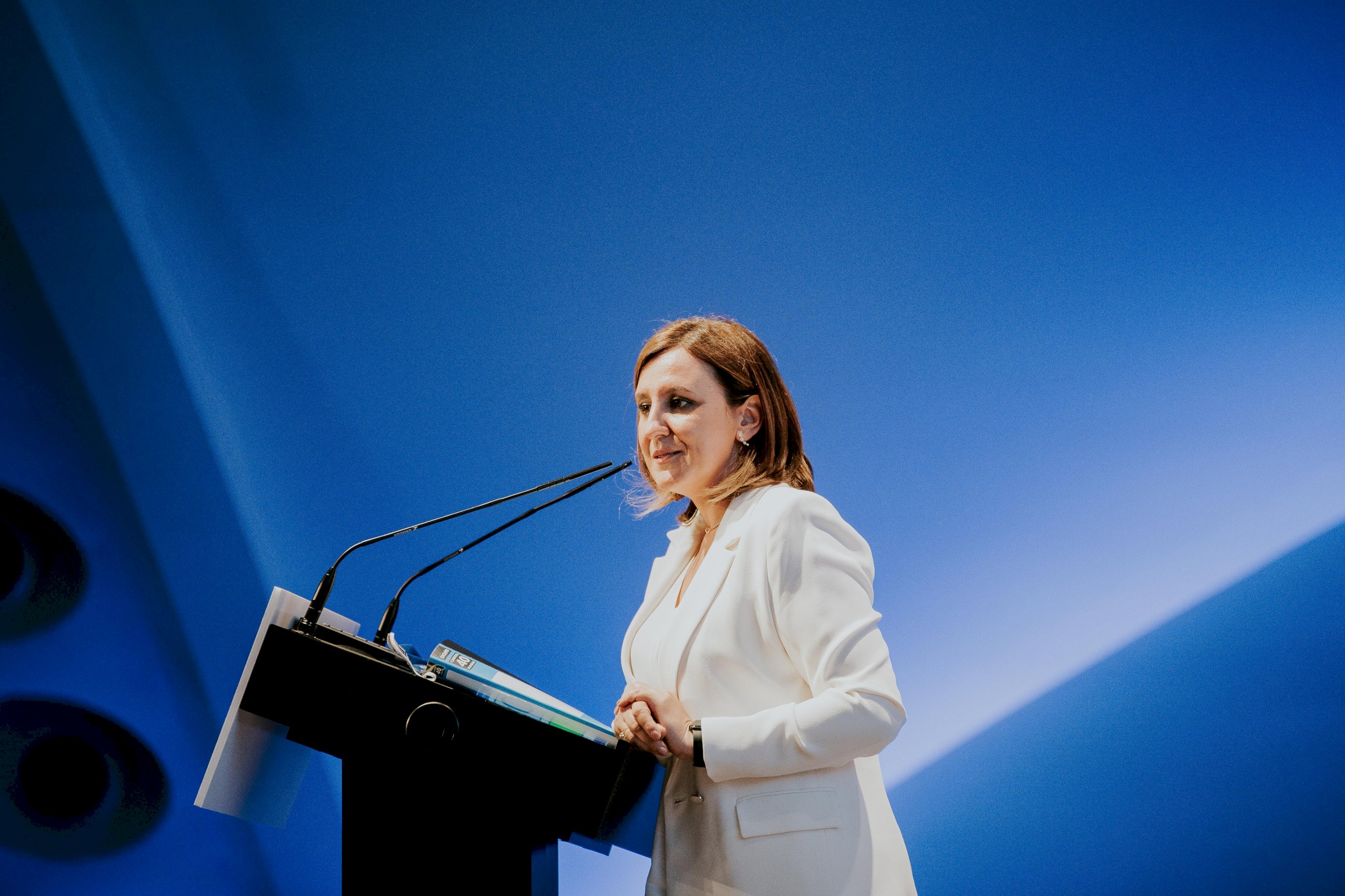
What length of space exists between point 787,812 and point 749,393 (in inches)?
25.6

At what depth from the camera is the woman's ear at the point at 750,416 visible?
1.47 meters

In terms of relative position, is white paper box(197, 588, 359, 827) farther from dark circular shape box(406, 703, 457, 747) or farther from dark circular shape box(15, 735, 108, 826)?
dark circular shape box(15, 735, 108, 826)

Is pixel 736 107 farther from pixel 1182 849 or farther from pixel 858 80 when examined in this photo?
pixel 1182 849

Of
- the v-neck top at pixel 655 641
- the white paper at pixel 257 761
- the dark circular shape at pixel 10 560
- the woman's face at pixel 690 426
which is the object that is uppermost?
the dark circular shape at pixel 10 560

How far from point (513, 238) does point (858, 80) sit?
1.09 m

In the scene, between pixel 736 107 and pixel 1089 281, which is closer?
pixel 1089 281

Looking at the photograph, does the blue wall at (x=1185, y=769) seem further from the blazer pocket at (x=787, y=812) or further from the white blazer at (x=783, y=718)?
the blazer pocket at (x=787, y=812)

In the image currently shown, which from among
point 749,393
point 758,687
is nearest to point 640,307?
point 749,393

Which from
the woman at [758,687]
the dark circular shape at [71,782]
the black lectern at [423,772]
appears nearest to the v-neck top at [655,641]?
the woman at [758,687]

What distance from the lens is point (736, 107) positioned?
8.65 feet

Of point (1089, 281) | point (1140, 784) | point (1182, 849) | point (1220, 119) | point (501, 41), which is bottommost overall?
point (1182, 849)

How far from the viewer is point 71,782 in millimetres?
2273

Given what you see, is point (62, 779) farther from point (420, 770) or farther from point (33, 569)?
point (420, 770)

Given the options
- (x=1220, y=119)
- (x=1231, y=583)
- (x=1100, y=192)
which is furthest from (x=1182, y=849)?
(x=1220, y=119)
